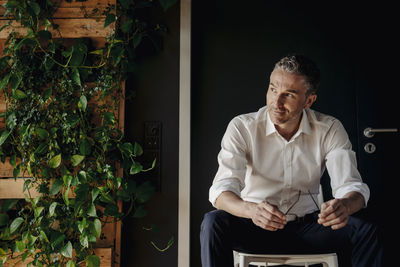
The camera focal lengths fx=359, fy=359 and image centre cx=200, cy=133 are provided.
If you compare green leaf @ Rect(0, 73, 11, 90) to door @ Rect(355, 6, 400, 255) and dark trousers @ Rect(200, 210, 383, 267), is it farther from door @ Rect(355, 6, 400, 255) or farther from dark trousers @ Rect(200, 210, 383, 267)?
door @ Rect(355, 6, 400, 255)

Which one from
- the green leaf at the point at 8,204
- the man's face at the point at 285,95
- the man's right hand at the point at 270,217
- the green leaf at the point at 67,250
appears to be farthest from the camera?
the green leaf at the point at 8,204

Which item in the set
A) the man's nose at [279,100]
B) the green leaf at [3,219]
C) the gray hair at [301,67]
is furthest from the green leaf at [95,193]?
the gray hair at [301,67]

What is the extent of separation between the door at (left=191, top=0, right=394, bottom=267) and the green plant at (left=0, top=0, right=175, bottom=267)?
0.40 meters

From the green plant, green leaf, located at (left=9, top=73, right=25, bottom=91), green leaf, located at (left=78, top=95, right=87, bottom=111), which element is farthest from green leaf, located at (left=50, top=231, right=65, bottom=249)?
green leaf, located at (left=9, top=73, right=25, bottom=91)

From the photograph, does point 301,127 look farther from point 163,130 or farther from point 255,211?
point 163,130

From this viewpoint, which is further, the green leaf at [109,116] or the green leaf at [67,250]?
the green leaf at [109,116]

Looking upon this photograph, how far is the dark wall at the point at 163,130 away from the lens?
227cm

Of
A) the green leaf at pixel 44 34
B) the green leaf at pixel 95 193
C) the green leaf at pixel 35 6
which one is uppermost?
the green leaf at pixel 35 6

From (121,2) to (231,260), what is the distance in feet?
5.20

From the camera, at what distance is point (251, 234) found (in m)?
1.64

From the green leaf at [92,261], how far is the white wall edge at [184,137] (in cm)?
52

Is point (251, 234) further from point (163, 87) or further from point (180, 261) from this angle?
point (163, 87)

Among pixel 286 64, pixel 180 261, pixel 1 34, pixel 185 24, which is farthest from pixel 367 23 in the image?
pixel 1 34

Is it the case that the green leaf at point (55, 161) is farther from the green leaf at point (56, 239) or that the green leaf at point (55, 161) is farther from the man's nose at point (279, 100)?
the man's nose at point (279, 100)
